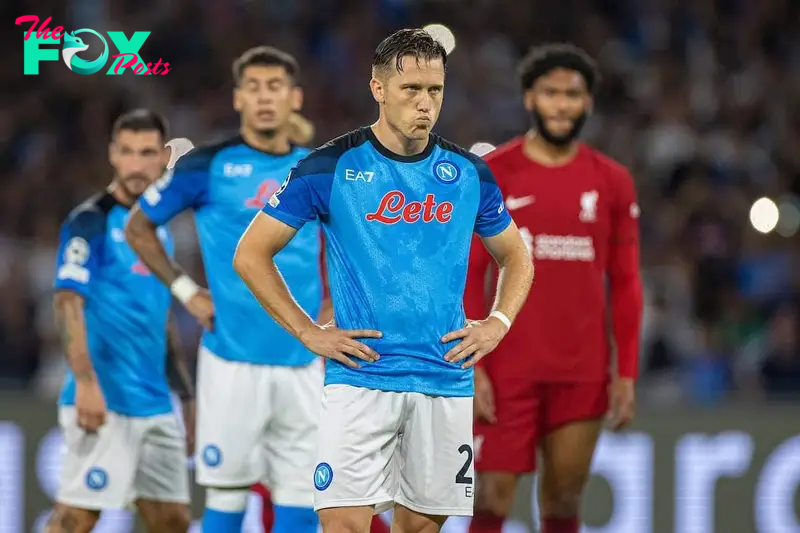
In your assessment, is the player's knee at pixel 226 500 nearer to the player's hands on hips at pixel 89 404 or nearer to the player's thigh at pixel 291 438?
the player's thigh at pixel 291 438

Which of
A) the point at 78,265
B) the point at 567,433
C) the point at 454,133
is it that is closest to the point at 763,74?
the point at 454,133

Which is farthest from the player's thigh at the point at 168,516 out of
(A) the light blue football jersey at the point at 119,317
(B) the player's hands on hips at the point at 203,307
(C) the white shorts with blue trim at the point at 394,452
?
(C) the white shorts with blue trim at the point at 394,452

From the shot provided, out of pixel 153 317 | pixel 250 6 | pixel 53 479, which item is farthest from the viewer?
pixel 250 6

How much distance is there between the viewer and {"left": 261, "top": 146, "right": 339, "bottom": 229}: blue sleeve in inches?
197

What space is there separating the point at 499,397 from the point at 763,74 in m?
6.97

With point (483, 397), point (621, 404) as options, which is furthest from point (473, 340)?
point (621, 404)

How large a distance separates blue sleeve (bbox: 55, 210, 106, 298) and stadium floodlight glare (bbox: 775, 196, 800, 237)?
19.9 feet

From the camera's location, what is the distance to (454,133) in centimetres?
1198

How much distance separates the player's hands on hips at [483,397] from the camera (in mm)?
6594

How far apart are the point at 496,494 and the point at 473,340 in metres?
1.82

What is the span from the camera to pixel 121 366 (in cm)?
698

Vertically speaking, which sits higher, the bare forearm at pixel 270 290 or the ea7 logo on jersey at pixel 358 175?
the ea7 logo on jersey at pixel 358 175

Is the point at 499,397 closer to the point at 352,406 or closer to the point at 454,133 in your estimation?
the point at 352,406

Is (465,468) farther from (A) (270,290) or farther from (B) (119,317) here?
(B) (119,317)
